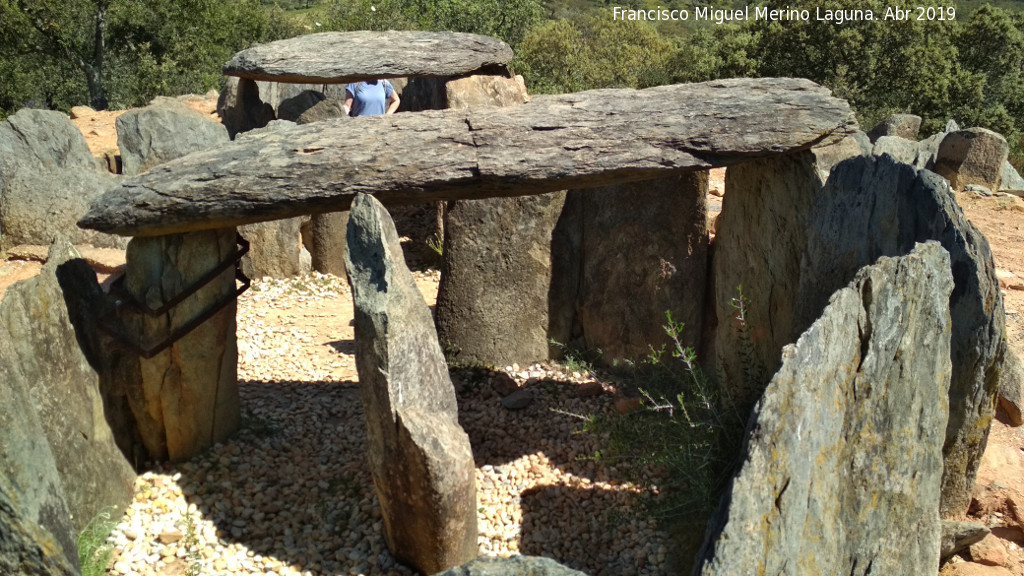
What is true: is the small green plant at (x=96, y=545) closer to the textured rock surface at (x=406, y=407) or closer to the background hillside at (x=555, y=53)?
the textured rock surface at (x=406, y=407)

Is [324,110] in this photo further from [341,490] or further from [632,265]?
[341,490]

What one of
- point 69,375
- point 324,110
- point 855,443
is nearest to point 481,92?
point 324,110

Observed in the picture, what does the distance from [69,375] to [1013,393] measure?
6.05 m

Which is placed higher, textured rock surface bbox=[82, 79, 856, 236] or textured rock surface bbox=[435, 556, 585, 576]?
textured rock surface bbox=[82, 79, 856, 236]

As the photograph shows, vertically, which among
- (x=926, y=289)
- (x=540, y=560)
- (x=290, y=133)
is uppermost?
(x=290, y=133)

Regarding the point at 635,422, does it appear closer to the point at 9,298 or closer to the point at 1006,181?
the point at 9,298

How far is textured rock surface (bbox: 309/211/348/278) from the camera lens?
9875 millimetres

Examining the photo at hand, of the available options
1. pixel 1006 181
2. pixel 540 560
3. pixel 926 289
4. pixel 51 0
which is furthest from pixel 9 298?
pixel 51 0

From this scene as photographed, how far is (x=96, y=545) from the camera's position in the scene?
17.5 ft

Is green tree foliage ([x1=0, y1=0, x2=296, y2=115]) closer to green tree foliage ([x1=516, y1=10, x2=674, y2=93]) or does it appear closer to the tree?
the tree

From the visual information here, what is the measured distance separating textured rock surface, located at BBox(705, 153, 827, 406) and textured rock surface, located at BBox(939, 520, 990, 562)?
1199mm

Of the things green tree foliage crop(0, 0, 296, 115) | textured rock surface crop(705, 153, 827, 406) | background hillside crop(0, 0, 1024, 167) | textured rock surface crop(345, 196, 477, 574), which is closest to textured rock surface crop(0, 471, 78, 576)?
textured rock surface crop(345, 196, 477, 574)

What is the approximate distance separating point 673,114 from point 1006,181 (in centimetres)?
1044

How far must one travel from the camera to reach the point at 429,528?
506 cm
